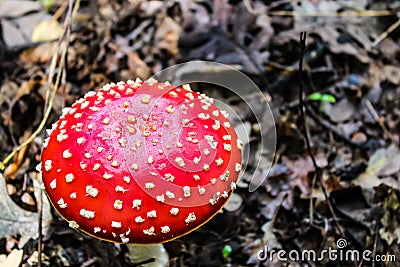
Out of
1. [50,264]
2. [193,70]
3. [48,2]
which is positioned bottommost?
A: [50,264]

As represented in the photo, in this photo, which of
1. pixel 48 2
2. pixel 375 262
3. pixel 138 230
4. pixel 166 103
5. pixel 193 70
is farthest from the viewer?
pixel 48 2

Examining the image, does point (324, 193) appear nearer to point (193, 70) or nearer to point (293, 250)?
point (293, 250)

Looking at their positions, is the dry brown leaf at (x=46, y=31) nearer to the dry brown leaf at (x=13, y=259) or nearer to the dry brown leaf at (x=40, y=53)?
the dry brown leaf at (x=40, y=53)

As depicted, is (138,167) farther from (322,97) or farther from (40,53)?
(40,53)

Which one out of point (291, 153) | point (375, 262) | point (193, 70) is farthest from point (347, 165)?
point (193, 70)

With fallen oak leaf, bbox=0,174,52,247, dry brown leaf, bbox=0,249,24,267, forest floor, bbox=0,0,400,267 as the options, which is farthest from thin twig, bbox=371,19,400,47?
dry brown leaf, bbox=0,249,24,267

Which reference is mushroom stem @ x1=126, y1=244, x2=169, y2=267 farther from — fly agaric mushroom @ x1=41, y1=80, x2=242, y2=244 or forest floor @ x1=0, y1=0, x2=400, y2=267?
fly agaric mushroom @ x1=41, y1=80, x2=242, y2=244
